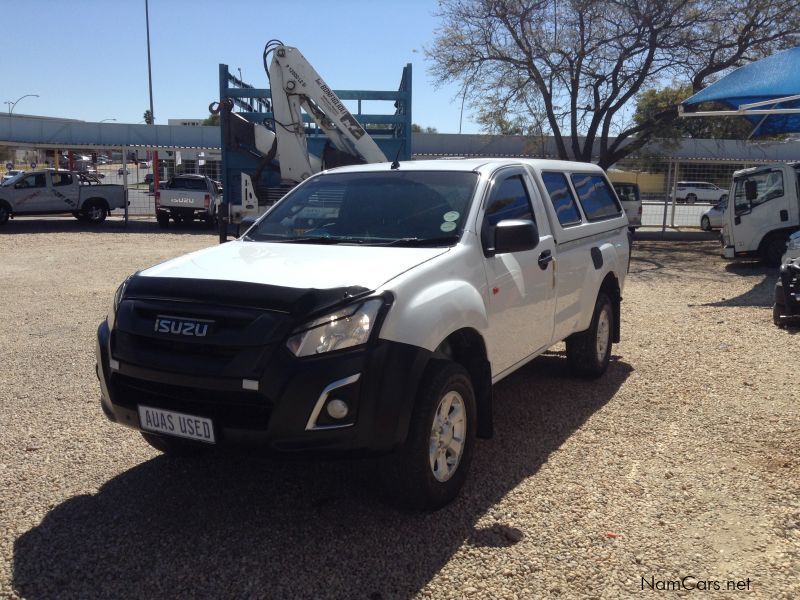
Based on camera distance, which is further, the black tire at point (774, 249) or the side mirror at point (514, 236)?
the black tire at point (774, 249)

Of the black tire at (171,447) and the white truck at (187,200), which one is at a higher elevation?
the white truck at (187,200)

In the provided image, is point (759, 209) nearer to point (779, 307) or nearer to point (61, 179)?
point (779, 307)

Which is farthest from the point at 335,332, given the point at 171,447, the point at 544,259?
the point at 544,259

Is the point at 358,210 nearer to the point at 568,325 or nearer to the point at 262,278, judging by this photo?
the point at 262,278

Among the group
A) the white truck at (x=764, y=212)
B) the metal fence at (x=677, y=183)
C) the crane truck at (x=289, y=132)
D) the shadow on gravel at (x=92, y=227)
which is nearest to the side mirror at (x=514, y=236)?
the crane truck at (x=289, y=132)

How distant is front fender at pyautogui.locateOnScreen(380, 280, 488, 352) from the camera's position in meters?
3.49

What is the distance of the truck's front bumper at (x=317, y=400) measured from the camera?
3.29 metres

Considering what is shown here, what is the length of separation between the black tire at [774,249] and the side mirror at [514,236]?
1227 centimetres

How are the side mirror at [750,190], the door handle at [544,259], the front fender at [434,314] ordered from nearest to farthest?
the front fender at [434,314]
the door handle at [544,259]
the side mirror at [750,190]

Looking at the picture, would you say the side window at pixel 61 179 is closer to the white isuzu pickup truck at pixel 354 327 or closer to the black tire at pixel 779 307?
the white isuzu pickup truck at pixel 354 327

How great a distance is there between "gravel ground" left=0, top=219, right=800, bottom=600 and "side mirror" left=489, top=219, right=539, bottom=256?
52.7 inches

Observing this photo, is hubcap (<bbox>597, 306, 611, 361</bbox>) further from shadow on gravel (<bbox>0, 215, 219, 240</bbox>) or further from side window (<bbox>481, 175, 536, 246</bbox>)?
shadow on gravel (<bbox>0, 215, 219, 240</bbox>)

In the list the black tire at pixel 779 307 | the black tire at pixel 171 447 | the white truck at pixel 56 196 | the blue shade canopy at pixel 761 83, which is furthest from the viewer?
the white truck at pixel 56 196

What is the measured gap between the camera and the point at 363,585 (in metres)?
3.22
